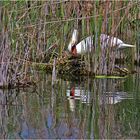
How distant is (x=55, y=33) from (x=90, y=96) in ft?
8.06

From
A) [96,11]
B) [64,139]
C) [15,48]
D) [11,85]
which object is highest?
[96,11]

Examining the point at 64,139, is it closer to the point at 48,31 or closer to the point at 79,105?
the point at 79,105

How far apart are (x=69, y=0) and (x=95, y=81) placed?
4.42ft

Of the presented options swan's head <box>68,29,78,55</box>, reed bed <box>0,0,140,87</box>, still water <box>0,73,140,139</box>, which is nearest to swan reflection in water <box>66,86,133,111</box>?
still water <box>0,73,140,139</box>

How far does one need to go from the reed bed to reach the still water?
0.34 m

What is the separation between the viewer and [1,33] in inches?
238

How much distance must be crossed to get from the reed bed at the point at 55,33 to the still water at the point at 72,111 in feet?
1.10

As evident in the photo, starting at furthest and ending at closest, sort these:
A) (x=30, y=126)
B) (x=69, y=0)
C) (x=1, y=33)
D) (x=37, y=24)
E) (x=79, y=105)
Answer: (x=69, y=0), (x=37, y=24), (x=1, y=33), (x=79, y=105), (x=30, y=126)

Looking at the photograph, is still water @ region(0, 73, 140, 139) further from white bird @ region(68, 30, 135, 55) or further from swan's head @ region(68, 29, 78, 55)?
swan's head @ region(68, 29, 78, 55)

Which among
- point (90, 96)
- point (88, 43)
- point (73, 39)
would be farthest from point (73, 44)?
point (90, 96)

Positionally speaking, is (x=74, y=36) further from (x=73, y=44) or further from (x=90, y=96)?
(x=90, y=96)

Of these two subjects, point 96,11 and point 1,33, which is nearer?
point 1,33

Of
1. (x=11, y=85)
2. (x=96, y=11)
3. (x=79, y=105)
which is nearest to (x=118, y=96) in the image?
(x=79, y=105)

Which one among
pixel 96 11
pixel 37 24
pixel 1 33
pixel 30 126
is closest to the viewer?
pixel 30 126
